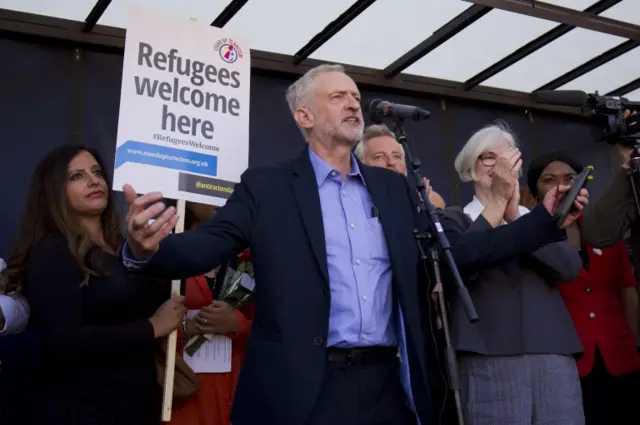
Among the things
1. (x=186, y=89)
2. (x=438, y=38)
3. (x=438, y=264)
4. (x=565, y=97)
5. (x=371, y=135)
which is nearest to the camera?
(x=438, y=264)

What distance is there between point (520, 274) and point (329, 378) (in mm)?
874

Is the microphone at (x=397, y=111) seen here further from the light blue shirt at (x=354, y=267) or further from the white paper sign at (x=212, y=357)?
the white paper sign at (x=212, y=357)

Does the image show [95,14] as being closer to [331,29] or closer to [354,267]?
[331,29]

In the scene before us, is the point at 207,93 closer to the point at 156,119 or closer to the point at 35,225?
the point at 156,119

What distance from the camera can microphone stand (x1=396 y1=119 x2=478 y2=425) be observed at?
6.76 ft

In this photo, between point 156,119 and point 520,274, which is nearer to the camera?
point 520,274

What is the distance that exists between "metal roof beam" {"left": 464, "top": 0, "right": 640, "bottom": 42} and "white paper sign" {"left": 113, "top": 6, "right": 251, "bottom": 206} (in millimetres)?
2495

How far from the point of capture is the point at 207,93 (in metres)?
3.19

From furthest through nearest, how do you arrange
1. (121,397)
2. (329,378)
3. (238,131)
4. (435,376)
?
(238,131) < (121,397) < (435,376) < (329,378)

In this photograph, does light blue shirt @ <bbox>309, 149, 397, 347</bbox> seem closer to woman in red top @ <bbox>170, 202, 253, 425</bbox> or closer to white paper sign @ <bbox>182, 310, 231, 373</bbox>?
woman in red top @ <bbox>170, 202, 253, 425</bbox>

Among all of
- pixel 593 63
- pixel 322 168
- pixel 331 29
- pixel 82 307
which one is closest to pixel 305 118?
pixel 322 168

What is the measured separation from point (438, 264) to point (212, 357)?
1.31 m

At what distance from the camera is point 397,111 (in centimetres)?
251

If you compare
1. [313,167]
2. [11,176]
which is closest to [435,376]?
[313,167]
